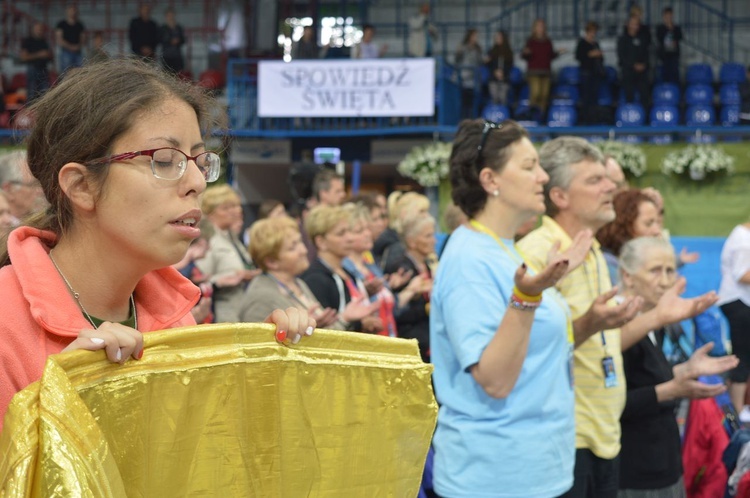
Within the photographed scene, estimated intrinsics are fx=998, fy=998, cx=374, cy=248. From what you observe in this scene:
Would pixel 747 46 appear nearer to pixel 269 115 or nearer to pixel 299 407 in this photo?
pixel 269 115

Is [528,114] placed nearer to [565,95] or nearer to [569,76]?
[565,95]

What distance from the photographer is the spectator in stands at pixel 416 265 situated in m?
5.47

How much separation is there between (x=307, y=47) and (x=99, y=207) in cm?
1580

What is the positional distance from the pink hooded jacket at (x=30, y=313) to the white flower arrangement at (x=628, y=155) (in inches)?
508

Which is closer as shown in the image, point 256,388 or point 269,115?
point 256,388

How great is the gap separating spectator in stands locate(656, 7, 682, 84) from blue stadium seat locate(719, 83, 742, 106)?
2.49ft

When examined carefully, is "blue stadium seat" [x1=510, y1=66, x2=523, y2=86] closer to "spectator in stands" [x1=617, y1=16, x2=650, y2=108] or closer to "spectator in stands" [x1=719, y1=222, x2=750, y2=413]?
"spectator in stands" [x1=617, y1=16, x2=650, y2=108]

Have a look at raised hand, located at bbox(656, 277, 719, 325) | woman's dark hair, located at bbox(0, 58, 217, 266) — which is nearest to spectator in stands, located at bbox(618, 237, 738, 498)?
raised hand, located at bbox(656, 277, 719, 325)

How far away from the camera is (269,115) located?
15.9 m

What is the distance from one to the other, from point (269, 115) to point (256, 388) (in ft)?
48.0

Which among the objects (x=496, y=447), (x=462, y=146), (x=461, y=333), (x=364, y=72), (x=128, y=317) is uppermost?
(x=364, y=72)

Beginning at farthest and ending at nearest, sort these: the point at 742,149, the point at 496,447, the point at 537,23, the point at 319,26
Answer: the point at 319,26 < the point at 537,23 < the point at 742,149 < the point at 496,447

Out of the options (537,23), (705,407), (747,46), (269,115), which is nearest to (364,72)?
(269,115)

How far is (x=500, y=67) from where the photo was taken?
1689 cm
